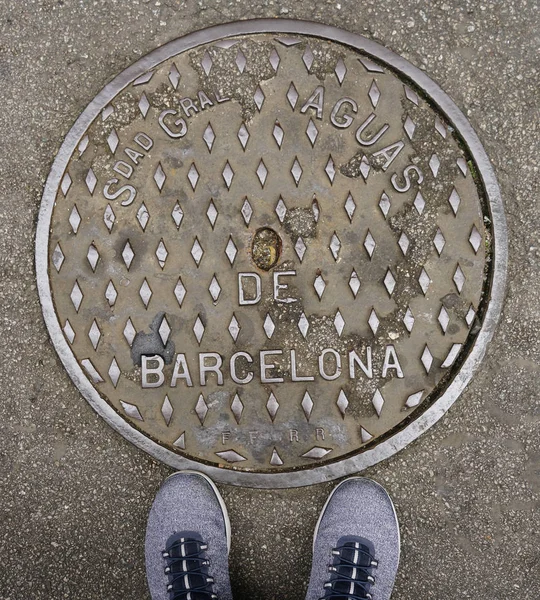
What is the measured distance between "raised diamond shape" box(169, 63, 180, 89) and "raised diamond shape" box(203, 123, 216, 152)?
20 cm

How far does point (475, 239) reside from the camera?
1.86 metres

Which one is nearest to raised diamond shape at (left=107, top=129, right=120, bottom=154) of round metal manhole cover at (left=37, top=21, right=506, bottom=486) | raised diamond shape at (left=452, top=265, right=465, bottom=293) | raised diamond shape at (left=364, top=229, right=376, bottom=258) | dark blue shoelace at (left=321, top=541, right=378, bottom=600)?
round metal manhole cover at (left=37, top=21, right=506, bottom=486)

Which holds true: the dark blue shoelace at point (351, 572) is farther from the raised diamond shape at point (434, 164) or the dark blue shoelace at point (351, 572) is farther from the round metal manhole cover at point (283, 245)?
the raised diamond shape at point (434, 164)

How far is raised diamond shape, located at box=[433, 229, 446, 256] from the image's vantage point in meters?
1.85

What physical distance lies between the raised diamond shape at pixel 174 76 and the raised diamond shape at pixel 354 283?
927mm

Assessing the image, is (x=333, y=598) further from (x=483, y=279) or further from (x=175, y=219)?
(x=175, y=219)

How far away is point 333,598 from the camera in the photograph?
6.23ft

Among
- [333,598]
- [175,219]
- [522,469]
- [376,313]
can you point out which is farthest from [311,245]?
[333,598]

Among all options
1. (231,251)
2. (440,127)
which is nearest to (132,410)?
(231,251)

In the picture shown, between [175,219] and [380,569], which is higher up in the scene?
[175,219]

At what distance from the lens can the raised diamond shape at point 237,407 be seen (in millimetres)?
1874

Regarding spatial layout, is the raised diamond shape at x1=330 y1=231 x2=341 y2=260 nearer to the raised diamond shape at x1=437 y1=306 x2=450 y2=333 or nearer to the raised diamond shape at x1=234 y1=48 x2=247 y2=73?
the raised diamond shape at x1=437 y1=306 x2=450 y2=333

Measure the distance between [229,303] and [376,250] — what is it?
553 millimetres

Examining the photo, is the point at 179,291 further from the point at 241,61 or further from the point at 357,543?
the point at 357,543
